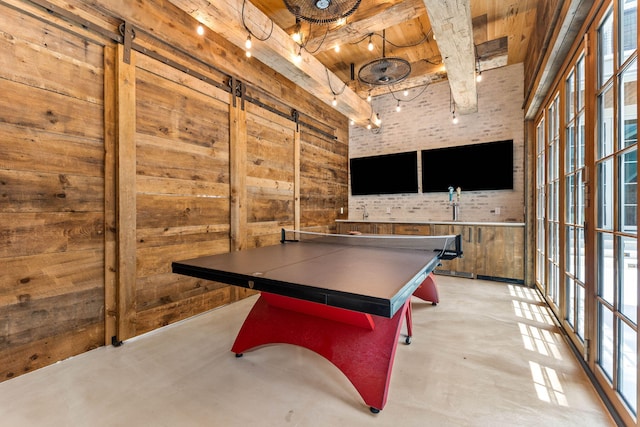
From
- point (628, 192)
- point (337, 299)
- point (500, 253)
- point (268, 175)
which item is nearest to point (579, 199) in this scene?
point (628, 192)

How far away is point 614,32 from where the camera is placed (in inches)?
62.7

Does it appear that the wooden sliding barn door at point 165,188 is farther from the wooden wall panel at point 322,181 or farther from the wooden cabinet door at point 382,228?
the wooden cabinet door at point 382,228

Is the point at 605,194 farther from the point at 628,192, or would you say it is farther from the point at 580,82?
the point at 580,82

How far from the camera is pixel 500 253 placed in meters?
4.23

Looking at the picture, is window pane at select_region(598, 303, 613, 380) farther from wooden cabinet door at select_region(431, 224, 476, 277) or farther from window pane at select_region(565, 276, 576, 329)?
wooden cabinet door at select_region(431, 224, 476, 277)

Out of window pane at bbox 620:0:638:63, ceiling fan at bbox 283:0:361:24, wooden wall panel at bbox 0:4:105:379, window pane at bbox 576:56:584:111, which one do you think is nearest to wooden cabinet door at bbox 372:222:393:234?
window pane at bbox 576:56:584:111

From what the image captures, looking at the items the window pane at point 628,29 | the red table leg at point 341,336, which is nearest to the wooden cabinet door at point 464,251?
the red table leg at point 341,336

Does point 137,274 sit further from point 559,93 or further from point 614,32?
point 559,93

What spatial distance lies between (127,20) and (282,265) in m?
2.43

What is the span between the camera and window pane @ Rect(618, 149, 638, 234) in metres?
1.39

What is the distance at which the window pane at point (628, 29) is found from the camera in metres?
1.41

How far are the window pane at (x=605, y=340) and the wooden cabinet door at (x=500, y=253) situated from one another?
2540 mm

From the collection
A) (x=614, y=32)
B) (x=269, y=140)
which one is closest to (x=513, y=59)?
(x=614, y=32)

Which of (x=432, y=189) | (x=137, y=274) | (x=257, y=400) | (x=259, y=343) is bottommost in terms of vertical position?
(x=257, y=400)
